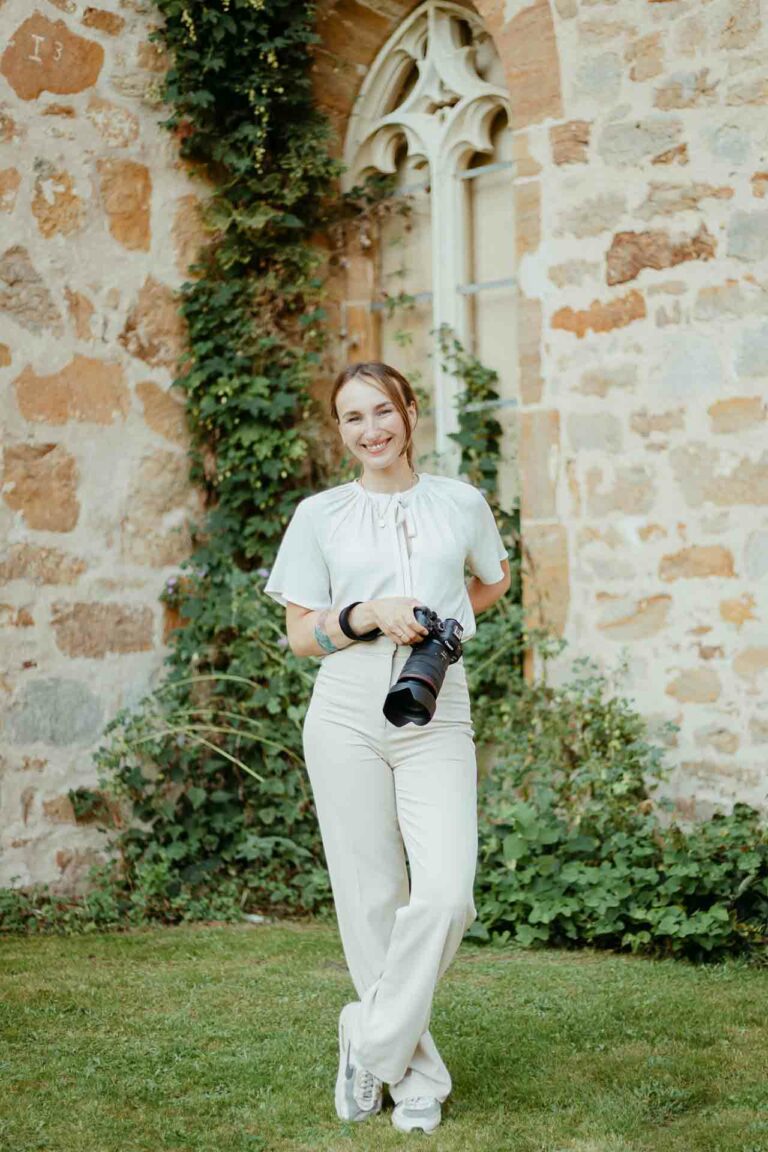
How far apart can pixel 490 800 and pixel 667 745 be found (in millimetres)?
731

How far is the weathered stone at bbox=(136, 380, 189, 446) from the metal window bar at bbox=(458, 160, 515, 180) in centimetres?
165

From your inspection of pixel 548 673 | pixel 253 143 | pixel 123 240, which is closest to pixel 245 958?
pixel 548 673

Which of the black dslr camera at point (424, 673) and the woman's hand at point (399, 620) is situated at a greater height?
the woman's hand at point (399, 620)

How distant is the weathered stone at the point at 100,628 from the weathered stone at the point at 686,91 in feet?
9.63

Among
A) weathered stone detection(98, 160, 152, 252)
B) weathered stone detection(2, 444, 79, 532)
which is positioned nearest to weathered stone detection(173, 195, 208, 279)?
weathered stone detection(98, 160, 152, 252)

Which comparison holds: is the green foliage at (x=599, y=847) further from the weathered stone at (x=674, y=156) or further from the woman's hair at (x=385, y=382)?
the woman's hair at (x=385, y=382)

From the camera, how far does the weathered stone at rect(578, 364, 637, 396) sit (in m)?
5.26

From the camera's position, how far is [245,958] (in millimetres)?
4523

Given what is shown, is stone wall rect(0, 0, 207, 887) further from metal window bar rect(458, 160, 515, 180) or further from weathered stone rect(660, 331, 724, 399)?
weathered stone rect(660, 331, 724, 399)

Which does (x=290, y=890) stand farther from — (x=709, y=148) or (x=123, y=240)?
(x=709, y=148)

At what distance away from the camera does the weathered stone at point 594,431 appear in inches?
209

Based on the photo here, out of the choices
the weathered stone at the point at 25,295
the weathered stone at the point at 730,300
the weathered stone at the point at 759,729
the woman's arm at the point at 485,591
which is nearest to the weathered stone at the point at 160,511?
the weathered stone at the point at 25,295

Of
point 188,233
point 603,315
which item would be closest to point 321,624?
point 603,315

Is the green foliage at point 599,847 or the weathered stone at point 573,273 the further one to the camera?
the weathered stone at point 573,273
